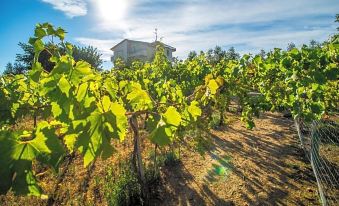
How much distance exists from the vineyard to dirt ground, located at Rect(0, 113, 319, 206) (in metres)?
0.03

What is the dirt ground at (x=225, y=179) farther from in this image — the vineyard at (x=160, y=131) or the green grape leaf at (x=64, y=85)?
the green grape leaf at (x=64, y=85)

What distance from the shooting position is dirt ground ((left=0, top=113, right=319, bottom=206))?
5.67 metres

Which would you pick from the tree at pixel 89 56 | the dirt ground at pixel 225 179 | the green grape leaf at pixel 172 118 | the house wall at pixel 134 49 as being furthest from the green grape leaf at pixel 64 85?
the house wall at pixel 134 49

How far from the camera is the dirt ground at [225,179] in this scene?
567 cm

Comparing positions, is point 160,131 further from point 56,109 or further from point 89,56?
point 89,56

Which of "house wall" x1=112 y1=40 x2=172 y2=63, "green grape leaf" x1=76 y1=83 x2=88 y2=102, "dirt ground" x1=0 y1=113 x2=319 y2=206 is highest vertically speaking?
"house wall" x1=112 y1=40 x2=172 y2=63

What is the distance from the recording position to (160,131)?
152 cm

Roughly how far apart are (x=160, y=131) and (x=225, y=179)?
537 centimetres

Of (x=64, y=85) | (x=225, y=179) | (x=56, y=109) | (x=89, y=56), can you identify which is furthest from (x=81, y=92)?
(x=89, y=56)

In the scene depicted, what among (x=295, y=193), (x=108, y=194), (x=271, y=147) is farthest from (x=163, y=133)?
(x=271, y=147)

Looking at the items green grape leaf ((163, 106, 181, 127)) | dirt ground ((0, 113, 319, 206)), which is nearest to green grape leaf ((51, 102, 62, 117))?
green grape leaf ((163, 106, 181, 127))

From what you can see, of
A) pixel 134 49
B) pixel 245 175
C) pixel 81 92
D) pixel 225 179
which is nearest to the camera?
pixel 81 92

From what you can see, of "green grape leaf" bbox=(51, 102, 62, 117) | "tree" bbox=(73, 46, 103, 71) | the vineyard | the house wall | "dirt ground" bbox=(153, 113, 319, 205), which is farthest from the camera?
the house wall

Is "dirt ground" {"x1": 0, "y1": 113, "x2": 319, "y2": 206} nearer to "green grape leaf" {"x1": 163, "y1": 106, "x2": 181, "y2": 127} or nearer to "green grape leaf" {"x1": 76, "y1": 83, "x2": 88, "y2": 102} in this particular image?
"green grape leaf" {"x1": 163, "y1": 106, "x2": 181, "y2": 127}
